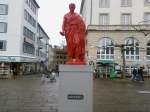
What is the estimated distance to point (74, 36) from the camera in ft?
39.0

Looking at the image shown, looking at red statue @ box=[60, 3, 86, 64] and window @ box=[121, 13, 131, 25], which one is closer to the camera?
red statue @ box=[60, 3, 86, 64]

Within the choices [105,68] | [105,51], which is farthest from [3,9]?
[105,68]

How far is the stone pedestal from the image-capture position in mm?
11211

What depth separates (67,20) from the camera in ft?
39.4

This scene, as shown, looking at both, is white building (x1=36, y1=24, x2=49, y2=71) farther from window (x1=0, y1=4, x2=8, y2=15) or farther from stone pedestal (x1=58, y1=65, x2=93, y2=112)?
stone pedestal (x1=58, y1=65, x2=93, y2=112)

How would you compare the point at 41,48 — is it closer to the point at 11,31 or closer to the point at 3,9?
the point at 11,31

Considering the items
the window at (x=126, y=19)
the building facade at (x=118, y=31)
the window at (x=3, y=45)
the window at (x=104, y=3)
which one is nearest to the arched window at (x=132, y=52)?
the building facade at (x=118, y=31)

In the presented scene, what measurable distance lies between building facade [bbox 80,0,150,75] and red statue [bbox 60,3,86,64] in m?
46.7

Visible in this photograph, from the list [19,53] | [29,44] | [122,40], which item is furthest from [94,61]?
[29,44]

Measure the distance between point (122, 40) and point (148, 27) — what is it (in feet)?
14.9

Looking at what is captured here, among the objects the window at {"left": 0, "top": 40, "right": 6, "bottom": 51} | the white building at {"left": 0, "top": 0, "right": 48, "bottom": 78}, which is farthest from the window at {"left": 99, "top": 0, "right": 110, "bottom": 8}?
the window at {"left": 0, "top": 40, "right": 6, "bottom": 51}

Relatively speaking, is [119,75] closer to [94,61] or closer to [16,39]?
[94,61]

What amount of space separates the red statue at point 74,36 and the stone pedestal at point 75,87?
0.52 meters

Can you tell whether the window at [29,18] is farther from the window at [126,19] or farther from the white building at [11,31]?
the window at [126,19]
